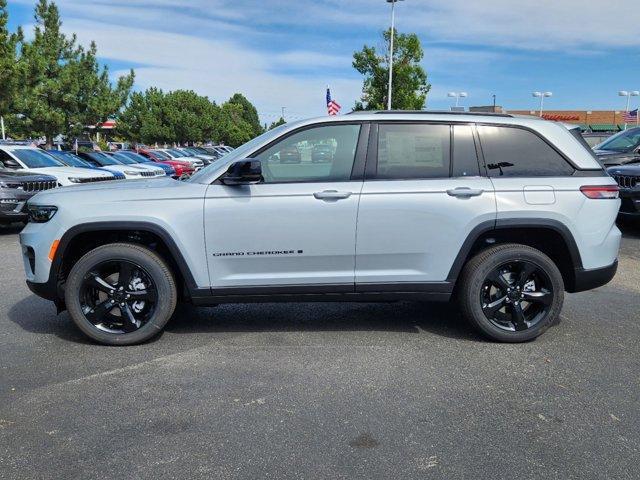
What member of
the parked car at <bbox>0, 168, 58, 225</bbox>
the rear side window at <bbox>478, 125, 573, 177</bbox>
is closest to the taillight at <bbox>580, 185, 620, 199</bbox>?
the rear side window at <bbox>478, 125, 573, 177</bbox>

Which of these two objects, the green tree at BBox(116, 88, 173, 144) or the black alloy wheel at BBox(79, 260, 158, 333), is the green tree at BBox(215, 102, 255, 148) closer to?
the green tree at BBox(116, 88, 173, 144)

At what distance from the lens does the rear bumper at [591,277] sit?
4266 mm

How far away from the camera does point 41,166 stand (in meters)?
11.9

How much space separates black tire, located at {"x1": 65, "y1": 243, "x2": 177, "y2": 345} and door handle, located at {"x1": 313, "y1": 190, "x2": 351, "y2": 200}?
1.30 metres

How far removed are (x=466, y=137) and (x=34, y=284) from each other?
3571 mm

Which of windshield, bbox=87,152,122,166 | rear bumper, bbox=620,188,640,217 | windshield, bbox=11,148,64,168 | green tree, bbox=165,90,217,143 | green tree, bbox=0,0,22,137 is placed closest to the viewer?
rear bumper, bbox=620,188,640,217

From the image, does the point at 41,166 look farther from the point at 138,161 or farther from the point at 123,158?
the point at 138,161

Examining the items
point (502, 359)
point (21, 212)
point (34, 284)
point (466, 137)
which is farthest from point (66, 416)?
point (21, 212)

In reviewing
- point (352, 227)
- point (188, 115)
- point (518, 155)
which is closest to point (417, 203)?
point (352, 227)

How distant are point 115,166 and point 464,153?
50.6 feet

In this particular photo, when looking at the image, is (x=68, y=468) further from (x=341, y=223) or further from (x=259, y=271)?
(x=341, y=223)

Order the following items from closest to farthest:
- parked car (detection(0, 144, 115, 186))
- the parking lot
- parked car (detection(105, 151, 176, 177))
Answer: the parking lot
parked car (detection(0, 144, 115, 186))
parked car (detection(105, 151, 176, 177))

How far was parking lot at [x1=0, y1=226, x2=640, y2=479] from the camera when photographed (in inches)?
107

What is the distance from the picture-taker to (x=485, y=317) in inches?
167
